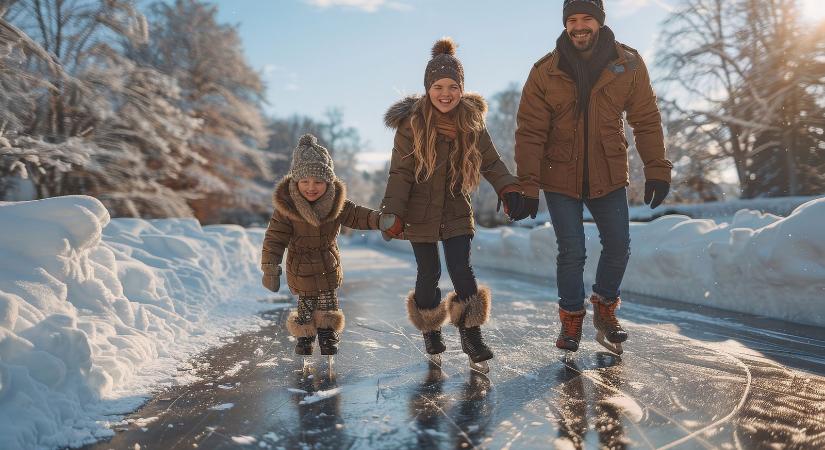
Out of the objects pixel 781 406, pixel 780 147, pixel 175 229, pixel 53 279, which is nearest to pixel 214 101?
pixel 175 229

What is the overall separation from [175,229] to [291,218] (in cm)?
758

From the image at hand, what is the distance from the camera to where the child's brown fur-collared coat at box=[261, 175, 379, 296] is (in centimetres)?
387

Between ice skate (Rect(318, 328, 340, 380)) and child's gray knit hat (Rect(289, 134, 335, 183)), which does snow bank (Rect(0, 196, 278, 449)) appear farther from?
child's gray knit hat (Rect(289, 134, 335, 183))

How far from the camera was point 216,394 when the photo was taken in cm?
332

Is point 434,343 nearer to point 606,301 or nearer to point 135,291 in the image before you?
point 606,301

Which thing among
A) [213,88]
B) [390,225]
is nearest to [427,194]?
[390,225]

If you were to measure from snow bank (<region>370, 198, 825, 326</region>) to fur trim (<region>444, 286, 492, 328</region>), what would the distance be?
304 cm

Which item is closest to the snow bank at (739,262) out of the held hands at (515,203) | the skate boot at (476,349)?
the held hands at (515,203)

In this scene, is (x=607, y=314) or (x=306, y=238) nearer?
(x=306, y=238)

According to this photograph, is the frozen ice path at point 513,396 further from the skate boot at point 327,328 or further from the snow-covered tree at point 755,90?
the snow-covered tree at point 755,90

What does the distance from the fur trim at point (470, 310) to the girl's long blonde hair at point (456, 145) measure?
645 millimetres

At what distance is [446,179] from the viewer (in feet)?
12.6

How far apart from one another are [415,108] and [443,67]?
11.5 inches

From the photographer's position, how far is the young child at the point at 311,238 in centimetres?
388
